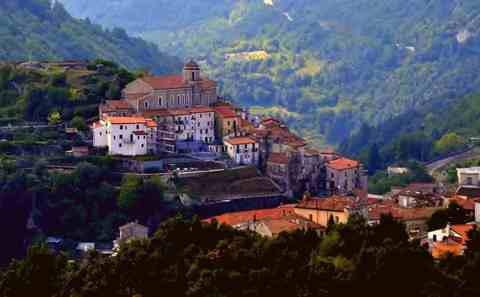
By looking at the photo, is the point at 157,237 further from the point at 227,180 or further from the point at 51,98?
the point at 51,98

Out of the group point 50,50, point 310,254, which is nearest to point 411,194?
point 310,254

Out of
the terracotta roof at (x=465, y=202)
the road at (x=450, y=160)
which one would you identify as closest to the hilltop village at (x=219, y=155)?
the terracotta roof at (x=465, y=202)

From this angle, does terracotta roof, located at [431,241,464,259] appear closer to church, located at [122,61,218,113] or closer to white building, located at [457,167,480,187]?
white building, located at [457,167,480,187]

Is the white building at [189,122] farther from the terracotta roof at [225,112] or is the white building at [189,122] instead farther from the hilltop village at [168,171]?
the terracotta roof at [225,112]

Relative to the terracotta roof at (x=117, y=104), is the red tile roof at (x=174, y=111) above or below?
below

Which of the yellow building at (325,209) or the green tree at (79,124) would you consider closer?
the yellow building at (325,209)

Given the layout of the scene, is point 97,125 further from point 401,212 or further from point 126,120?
point 401,212

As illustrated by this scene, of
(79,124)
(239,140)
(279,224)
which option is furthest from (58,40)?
(279,224)
